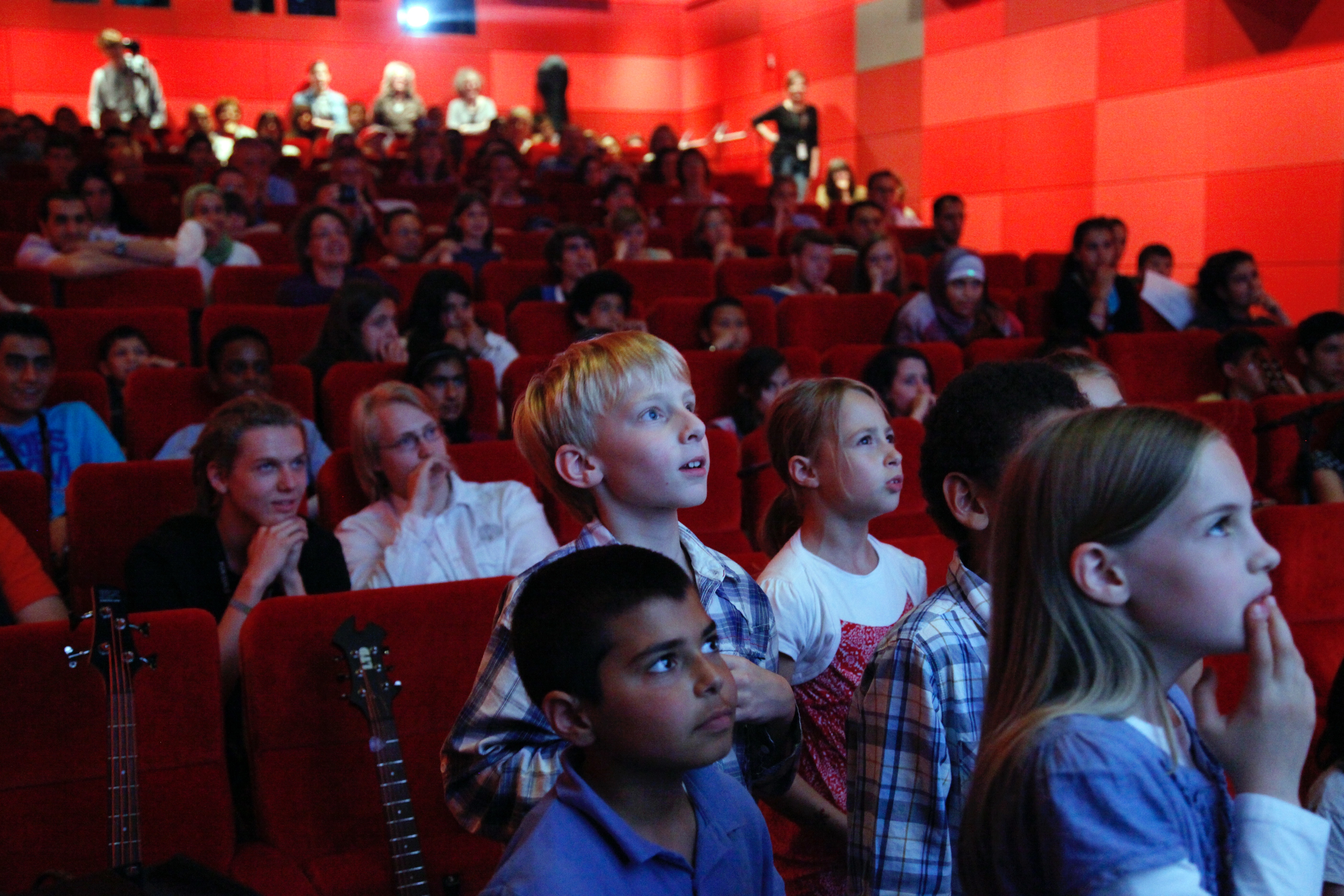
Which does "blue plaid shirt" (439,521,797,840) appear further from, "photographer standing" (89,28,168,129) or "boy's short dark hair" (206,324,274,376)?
"photographer standing" (89,28,168,129)

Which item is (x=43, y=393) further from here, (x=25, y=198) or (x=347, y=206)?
(x=25, y=198)

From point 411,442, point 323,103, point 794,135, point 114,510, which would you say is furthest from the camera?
point 323,103

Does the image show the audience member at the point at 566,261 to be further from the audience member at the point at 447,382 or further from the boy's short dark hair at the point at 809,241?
the audience member at the point at 447,382

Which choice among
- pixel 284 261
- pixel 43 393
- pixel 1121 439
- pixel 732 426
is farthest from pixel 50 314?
pixel 1121 439

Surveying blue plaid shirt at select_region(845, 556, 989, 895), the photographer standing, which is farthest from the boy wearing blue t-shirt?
the photographer standing

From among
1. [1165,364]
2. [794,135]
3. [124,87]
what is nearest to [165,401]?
[1165,364]

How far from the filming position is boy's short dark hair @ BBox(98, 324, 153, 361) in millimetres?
3133

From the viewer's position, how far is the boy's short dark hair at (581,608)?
831 mm

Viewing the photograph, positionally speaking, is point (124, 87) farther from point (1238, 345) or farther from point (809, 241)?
point (1238, 345)

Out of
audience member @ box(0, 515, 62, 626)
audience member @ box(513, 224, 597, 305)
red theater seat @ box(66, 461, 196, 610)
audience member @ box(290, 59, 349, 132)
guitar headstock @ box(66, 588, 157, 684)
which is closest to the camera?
guitar headstock @ box(66, 588, 157, 684)

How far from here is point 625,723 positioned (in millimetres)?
817

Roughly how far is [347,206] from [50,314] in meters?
1.88

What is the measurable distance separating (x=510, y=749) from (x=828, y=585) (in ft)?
1.91

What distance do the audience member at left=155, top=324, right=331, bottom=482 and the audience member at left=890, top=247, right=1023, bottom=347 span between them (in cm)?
202
